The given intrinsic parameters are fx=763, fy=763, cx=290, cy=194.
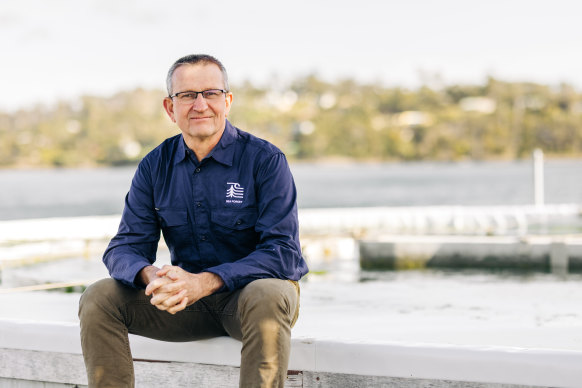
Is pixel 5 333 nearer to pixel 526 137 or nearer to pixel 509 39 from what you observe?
pixel 526 137

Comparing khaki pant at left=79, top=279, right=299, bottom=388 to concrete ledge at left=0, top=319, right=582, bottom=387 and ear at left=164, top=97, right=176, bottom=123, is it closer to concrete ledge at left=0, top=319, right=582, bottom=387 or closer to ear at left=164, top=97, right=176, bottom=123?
concrete ledge at left=0, top=319, right=582, bottom=387

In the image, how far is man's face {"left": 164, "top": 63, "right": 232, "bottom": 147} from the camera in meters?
2.49

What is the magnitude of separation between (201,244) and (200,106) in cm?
45

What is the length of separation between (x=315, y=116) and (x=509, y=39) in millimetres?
27545

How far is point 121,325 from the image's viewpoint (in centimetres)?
235

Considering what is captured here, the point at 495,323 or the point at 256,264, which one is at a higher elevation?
the point at 256,264


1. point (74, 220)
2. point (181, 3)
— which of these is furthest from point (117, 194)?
point (74, 220)

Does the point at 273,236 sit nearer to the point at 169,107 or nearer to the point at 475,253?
the point at 169,107

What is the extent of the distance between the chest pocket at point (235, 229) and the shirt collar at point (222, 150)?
17cm

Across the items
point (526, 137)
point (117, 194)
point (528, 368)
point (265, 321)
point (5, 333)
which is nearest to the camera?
point (265, 321)

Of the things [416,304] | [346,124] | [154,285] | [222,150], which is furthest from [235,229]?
[346,124]

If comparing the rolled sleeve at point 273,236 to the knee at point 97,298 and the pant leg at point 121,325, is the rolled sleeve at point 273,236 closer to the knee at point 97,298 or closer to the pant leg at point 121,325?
the pant leg at point 121,325

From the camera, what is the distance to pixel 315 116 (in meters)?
91.2

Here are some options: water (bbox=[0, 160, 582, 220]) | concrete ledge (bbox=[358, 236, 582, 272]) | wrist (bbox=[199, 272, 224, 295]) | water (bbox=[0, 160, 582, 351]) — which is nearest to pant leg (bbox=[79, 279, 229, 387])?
wrist (bbox=[199, 272, 224, 295])
